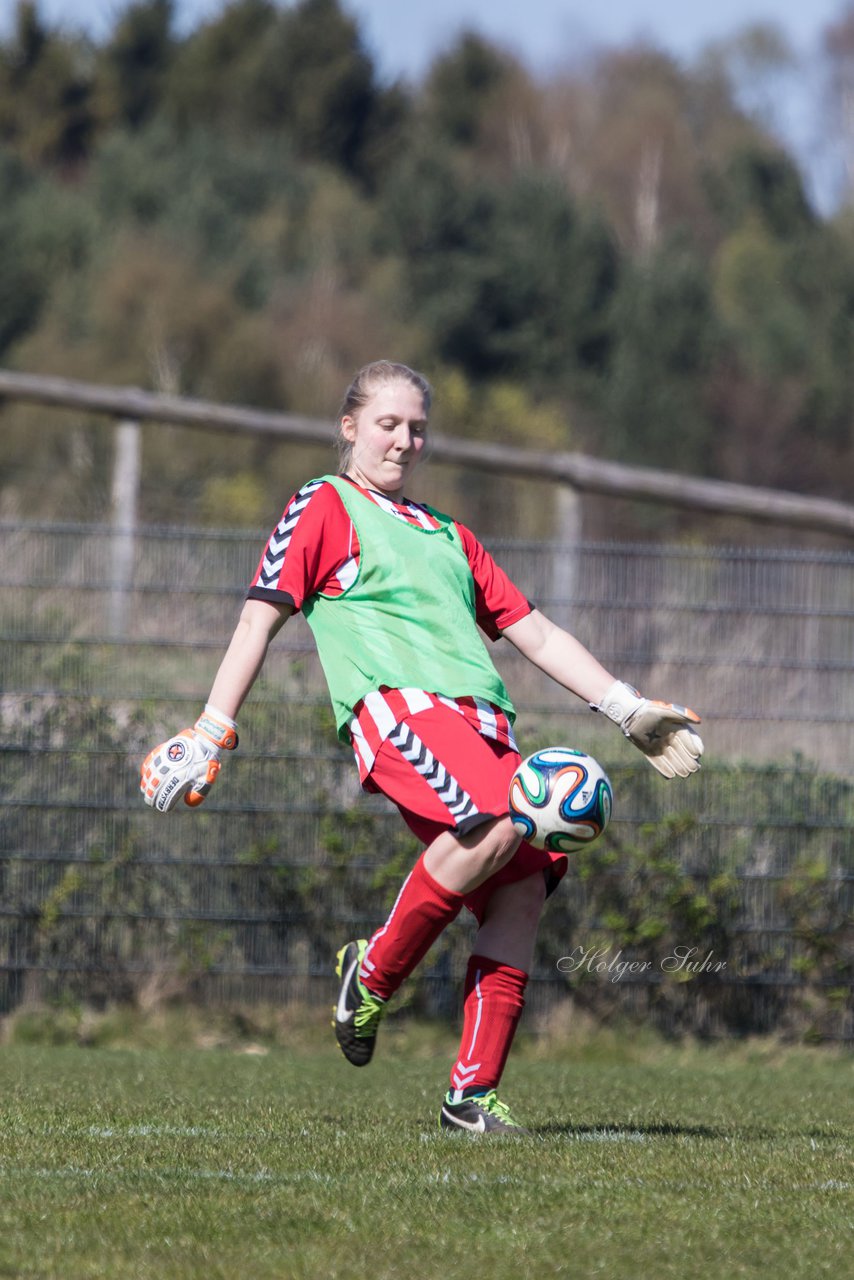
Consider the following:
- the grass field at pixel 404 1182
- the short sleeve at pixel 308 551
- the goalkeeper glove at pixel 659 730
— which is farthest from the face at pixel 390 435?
the grass field at pixel 404 1182

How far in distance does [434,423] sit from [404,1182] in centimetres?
4064

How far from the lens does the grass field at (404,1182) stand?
3.23 metres

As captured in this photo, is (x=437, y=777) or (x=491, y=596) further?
(x=491, y=596)

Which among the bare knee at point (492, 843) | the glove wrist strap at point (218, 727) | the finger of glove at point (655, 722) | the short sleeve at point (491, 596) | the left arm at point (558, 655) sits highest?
the short sleeve at point (491, 596)

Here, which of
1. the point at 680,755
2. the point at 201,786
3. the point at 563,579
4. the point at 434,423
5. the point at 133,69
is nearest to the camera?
the point at 201,786

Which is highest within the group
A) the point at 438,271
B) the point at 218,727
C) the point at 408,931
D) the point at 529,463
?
the point at 438,271

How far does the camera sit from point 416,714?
4492 millimetres

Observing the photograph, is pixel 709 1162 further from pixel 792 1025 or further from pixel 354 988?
pixel 792 1025

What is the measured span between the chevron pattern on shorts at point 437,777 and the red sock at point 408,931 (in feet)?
0.71

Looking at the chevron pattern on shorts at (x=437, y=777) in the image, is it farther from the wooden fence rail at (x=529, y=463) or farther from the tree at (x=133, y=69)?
the tree at (x=133, y=69)

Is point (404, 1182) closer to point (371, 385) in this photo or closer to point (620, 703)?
point (620, 703)

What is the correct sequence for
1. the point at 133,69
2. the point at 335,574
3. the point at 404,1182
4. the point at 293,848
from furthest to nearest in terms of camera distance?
the point at 133,69
the point at 293,848
the point at 335,574
the point at 404,1182

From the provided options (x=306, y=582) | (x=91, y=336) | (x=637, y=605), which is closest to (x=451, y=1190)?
(x=306, y=582)

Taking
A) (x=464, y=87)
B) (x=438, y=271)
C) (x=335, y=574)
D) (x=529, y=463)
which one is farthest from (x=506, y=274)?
(x=335, y=574)
